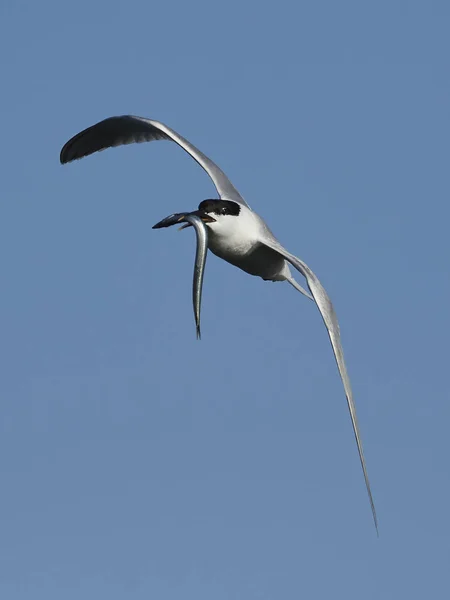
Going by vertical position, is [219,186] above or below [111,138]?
below

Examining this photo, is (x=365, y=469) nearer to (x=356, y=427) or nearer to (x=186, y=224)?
(x=356, y=427)

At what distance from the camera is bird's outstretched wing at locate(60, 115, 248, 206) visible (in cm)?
2148

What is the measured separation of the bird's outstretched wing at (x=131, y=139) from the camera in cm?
2148

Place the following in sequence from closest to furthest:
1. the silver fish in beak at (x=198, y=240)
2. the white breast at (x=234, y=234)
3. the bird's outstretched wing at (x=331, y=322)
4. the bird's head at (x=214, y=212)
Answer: the bird's outstretched wing at (x=331, y=322) → the silver fish in beak at (x=198, y=240) → the bird's head at (x=214, y=212) → the white breast at (x=234, y=234)

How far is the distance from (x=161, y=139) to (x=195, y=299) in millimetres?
6455

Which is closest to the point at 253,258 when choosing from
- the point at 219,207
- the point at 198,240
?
the point at 219,207

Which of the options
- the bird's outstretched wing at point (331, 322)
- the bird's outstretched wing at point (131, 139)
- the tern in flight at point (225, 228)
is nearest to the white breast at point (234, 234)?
the tern in flight at point (225, 228)

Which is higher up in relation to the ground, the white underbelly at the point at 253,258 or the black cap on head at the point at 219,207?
the black cap on head at the point at 219,207

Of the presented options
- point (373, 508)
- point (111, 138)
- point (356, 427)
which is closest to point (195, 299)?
point (356, 427)

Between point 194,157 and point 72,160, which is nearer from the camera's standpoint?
point 194,157

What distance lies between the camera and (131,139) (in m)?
23.1

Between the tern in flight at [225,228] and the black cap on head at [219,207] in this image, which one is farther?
the black cap on head at [219,207]

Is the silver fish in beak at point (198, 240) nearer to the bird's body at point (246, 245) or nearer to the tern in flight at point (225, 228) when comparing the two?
the tern in flight at point (225, 228)

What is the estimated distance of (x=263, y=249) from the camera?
1991 centimetres
